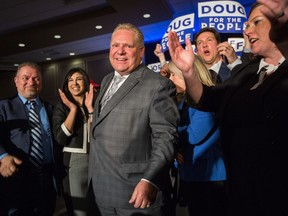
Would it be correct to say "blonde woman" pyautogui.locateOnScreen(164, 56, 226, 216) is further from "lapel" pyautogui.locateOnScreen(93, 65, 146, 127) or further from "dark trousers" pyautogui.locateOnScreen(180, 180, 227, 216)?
"lapel" pyautogui.locateOnScreen(93, 65, 146, 127)

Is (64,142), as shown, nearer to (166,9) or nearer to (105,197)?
(105,197)

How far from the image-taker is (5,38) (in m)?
6.47

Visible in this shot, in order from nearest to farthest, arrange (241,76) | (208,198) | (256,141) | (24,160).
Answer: (256,141), (241,76), (208,198), (24,160)

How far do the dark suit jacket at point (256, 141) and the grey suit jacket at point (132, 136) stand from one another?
0.30 m

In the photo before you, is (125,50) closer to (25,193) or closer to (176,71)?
(176,71)

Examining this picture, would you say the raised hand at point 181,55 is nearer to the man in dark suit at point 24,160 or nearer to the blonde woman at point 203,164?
the blonde woman at point 203,164

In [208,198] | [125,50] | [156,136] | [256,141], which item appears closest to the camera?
[256,141]

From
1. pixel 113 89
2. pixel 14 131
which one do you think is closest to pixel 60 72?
pixel 14 131

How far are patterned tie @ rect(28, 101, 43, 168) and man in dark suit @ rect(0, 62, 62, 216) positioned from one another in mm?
11

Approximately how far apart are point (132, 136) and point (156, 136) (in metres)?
0.13

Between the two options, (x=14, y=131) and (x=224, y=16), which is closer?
(x=14, y=131)

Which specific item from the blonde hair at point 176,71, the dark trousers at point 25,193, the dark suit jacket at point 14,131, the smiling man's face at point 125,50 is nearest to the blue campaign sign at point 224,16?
the blonde hair at point 176,71

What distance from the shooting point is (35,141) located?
6.44 feet

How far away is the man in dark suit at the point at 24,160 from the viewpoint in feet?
6.14
